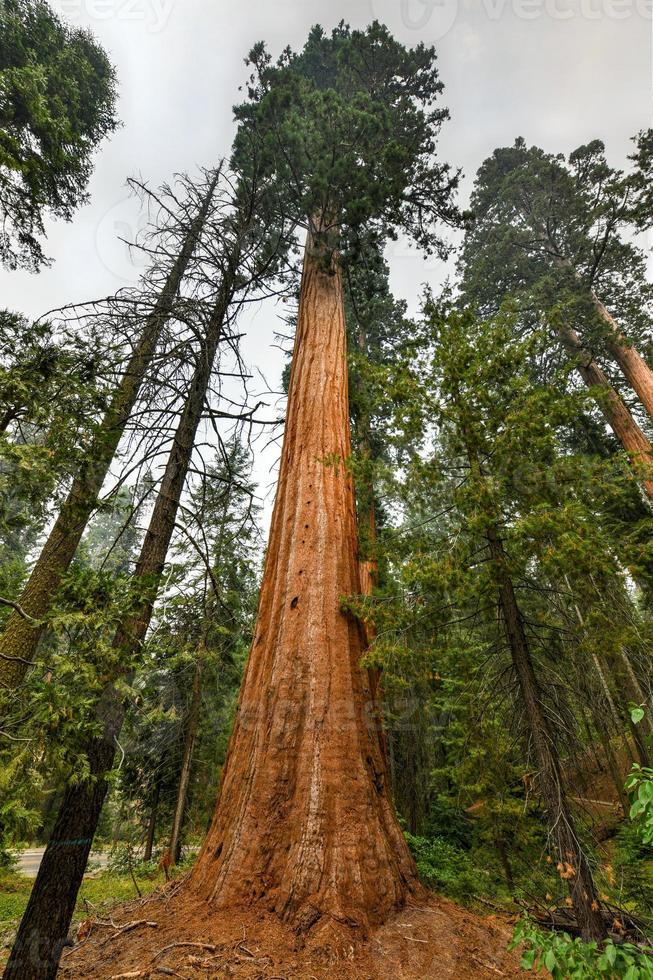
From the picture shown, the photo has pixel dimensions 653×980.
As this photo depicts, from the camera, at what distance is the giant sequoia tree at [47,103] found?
275 inches

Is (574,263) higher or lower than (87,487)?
higher

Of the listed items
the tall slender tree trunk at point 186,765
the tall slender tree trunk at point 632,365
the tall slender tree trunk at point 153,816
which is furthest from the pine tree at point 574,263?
the tall slender tree trunk at point 153,816

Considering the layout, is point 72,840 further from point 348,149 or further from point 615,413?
point 615,413

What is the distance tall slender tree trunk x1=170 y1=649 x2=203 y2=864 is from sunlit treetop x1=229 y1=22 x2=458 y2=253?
8.67 m

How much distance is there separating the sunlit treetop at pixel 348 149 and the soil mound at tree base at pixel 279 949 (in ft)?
25.0

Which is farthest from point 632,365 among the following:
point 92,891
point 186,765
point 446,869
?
point 92,891

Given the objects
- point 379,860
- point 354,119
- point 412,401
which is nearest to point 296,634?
point 379,860

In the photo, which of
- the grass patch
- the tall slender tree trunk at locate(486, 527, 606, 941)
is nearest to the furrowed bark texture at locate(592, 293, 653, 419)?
the tall slender tree trunk at locate(486, 527, 606, 941)

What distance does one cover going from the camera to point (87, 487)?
396cm

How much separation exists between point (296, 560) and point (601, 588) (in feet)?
8.19

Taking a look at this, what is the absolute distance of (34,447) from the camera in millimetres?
3305

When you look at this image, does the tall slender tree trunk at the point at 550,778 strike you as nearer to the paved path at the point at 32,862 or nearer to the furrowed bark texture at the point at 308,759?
the furrowed bark texture at the point at 308,759

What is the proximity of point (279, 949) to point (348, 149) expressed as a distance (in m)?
8.73

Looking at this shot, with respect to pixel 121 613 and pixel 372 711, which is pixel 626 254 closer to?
pixel 372 711
